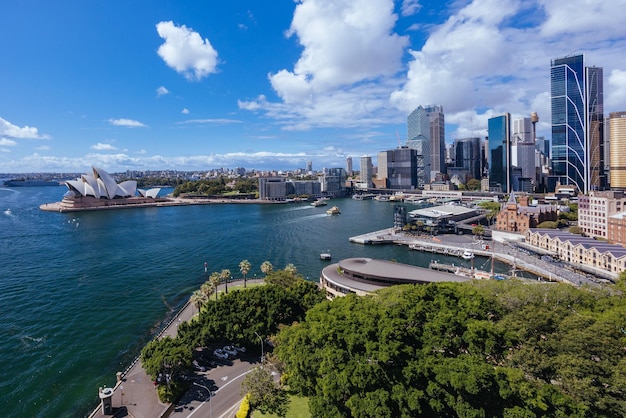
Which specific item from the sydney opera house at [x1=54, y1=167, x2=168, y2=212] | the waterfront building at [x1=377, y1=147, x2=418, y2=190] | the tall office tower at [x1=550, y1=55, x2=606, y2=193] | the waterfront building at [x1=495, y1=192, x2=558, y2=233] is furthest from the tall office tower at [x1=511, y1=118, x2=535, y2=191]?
the sydney opera house at [x1=54, y1=167, x2=168, y2=212]

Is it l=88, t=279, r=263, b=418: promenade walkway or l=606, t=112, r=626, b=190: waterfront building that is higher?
l=606, t=112, r=626, b=190: waterfront building

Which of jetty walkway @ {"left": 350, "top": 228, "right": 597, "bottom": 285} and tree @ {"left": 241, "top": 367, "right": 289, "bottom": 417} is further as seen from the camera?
jetty walkway @ {"left": 350, "top": 228, "right": 597, "bottom": 285}

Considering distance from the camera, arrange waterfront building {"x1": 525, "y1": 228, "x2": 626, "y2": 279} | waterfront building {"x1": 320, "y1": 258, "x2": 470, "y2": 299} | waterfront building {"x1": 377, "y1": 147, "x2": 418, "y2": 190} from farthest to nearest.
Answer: waterfront building {"x1": 377, "y1": 147, "x2": 418, "y2": 190} < waterfront building {"x1": 525, "y1": 228, "x2": 626, "y2": 279} < waterfront building {"x1": 320, "y1": 258, "x2": 470, "y2": 299}

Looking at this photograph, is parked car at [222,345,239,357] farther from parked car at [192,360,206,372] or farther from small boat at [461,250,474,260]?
small boat at [461,250,474,260]

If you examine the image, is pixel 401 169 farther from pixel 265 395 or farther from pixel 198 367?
pixel 265 395

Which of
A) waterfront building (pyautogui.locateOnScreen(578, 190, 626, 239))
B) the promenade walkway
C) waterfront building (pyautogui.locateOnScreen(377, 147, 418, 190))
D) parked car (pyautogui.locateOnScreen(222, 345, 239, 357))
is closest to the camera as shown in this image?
the promenade walkway

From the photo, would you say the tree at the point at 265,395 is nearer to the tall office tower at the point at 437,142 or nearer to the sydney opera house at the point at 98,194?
the sydney opera house at the point at 98,194
